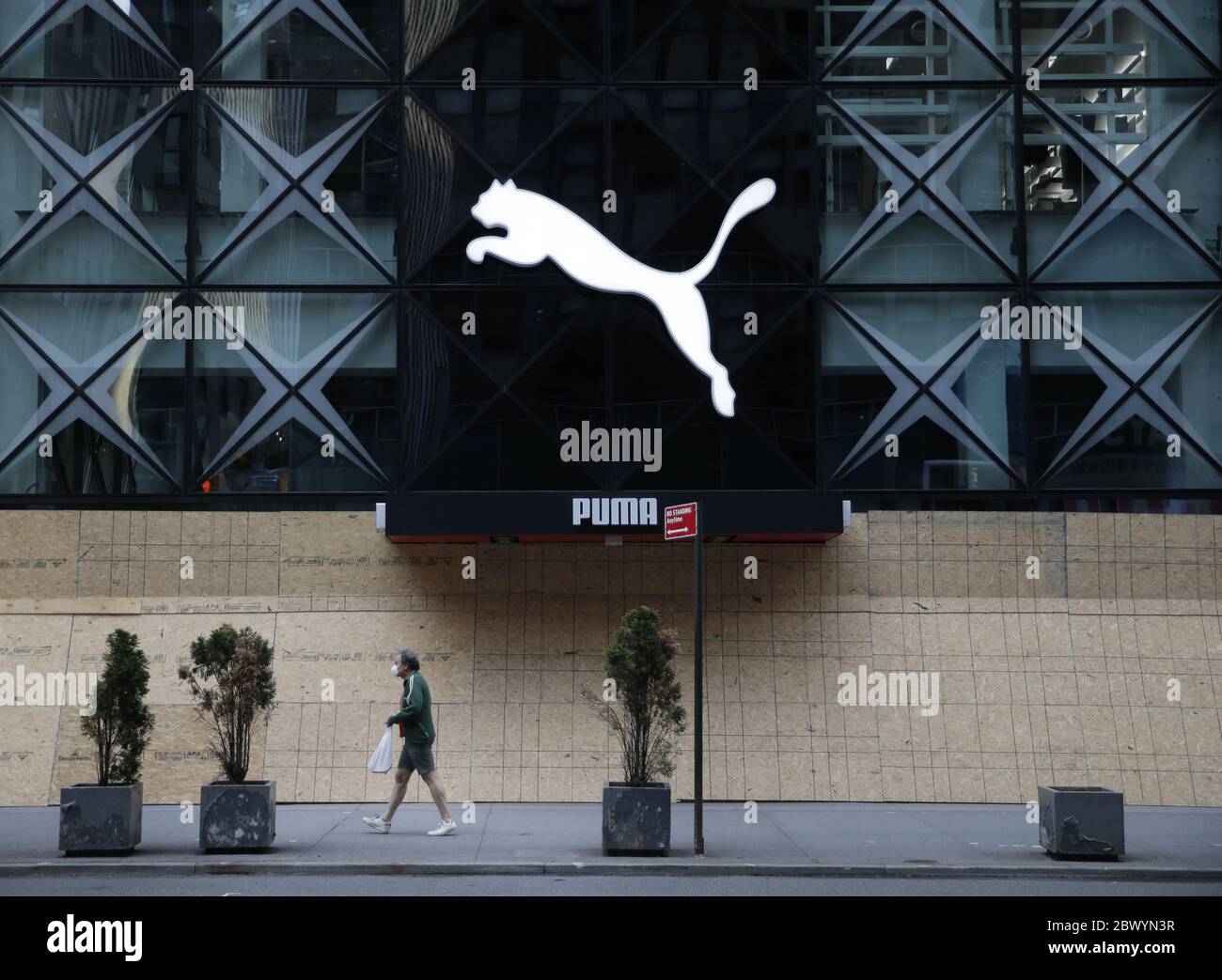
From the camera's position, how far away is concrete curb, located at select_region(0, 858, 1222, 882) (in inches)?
480

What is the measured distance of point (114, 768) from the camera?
13375 mm

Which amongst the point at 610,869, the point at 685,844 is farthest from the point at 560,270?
the point at 610,869

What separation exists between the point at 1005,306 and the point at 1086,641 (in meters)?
4.57

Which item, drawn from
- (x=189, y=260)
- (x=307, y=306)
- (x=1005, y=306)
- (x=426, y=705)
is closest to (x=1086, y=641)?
Answer: (x=1005, y=306)

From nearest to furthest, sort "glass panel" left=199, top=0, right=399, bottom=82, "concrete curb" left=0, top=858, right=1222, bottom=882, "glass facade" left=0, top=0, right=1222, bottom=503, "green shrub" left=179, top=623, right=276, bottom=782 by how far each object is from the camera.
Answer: "concrete curb" left=0, top=858, right=1222, bottom=882 → "green shrub" left=179, top=623, right=276, bottom=782 → "glass facade" left=0, top=0, right=1222, bottom=503 → "glass panel" left=199, top=0, right=399, bottom=82

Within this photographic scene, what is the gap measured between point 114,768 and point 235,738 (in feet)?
3.99

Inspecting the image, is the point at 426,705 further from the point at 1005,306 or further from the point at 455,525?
the point at 1005,306

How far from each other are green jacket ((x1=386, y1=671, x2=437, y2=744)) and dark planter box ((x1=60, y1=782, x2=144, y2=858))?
2.63m

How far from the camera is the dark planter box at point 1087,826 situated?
12.7 meters

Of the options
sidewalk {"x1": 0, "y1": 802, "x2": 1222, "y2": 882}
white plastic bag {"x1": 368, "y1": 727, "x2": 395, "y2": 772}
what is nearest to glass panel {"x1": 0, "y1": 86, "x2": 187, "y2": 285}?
sidewalk {"x1": 0, "y1": 802, "x2": 1222, "y2": 882}

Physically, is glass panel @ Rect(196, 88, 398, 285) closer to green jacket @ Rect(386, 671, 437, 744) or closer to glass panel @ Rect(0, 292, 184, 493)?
glass panel @ Rect(0, 292, 184, 493)

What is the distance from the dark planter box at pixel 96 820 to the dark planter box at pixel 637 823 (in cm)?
448

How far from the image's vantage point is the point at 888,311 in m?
18.5

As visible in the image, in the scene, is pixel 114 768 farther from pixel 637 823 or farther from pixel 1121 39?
pixel 1121 39
